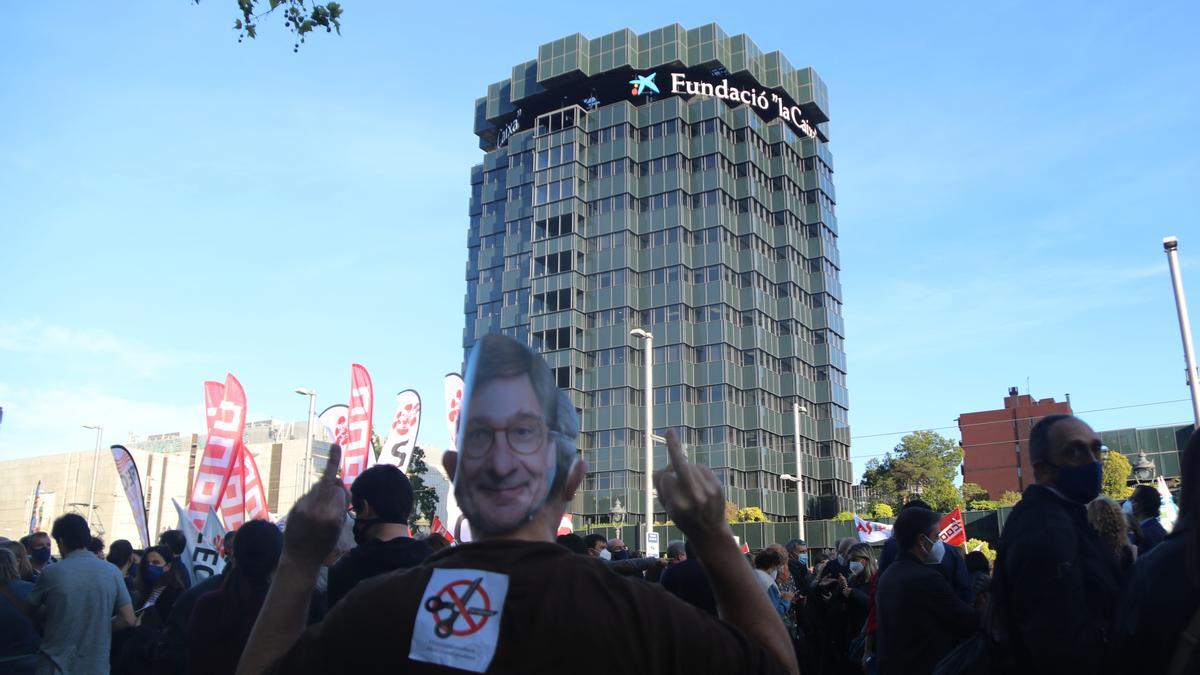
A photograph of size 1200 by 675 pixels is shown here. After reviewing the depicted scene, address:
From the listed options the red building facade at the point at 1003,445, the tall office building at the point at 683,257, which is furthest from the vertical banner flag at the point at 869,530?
the red building facade at the point at 1003,445

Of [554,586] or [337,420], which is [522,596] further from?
[337,420]

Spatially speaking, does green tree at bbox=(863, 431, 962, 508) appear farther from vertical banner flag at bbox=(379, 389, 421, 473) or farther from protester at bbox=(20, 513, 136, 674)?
protester at bbox=(20, 513, 136, 674)

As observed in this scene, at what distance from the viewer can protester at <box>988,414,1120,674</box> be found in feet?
11.0

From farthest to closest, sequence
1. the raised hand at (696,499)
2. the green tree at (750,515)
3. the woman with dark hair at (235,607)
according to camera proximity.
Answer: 1. the green tree at (750,515)
2. the woman with dark hair at (235,607)
3. the raised hand at (696,499)

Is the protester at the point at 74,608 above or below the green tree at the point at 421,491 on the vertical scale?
below

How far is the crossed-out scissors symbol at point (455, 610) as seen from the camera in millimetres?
1855

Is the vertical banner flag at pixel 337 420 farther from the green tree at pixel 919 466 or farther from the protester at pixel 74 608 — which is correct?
the green tree at pixel 919 466

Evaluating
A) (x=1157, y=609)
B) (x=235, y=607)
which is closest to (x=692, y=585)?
(x=235, y=607)

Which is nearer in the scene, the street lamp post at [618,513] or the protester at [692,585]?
the protester at [692,585]

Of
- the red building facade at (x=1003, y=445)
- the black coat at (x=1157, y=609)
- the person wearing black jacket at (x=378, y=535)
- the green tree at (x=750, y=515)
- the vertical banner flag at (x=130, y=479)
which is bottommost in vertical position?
the black coat at (x=1157, y=609)

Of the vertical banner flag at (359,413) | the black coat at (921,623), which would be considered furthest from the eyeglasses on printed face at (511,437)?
the vertical banner flag at (359,413)

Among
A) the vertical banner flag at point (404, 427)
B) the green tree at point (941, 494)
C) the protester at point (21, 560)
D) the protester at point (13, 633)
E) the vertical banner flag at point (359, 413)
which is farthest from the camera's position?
the green tree at point (941, 494)

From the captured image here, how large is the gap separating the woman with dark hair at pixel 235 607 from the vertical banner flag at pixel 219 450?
10586mm

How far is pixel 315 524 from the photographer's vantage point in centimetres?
237
